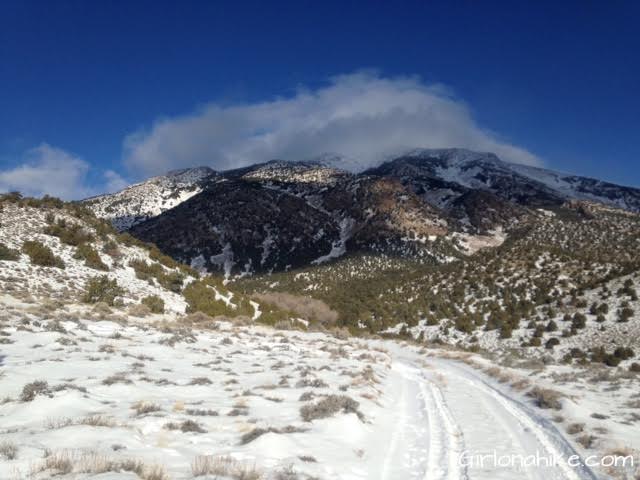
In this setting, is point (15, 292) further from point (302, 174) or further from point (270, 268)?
point (302, 174)

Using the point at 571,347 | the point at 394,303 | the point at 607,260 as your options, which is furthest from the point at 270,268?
the point at 571,347

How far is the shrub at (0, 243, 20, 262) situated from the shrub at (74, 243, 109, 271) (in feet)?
13.1

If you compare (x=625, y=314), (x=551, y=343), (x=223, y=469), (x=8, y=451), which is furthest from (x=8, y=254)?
(x=625, y=314)

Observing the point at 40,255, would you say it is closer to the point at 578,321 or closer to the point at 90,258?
the point at 90,258

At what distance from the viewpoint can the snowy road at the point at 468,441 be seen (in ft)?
26.1

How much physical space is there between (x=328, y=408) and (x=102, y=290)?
21841 millimetres

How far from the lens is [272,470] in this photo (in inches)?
270

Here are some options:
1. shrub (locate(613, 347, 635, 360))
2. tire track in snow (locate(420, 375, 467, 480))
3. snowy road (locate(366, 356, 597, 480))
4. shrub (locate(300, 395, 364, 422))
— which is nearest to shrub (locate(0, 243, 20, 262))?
snowy road (locate(366, 356, 597, 480))

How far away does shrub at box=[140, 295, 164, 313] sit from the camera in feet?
95.2

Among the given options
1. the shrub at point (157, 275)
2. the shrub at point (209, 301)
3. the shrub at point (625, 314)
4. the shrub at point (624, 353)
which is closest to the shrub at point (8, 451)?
the shrub at point (209, 301)

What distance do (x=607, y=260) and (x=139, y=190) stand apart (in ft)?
541

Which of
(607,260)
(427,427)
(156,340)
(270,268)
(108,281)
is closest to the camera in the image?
(427,427)

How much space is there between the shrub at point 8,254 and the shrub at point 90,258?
13.1 feet

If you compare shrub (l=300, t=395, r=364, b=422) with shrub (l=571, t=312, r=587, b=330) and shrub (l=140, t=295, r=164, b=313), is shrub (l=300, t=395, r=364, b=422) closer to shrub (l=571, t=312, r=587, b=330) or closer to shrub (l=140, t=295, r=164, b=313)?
shrub (l=140, t=295, r=164, b=313)
